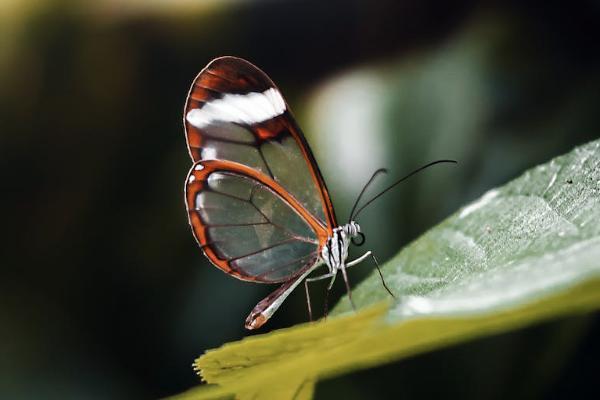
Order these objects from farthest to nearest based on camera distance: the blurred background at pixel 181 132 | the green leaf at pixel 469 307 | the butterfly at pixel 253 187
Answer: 1. the blurred background at pixel 181 132
2. the butterfly at pixel 253 187
3. the green leaf at pixel 469 307

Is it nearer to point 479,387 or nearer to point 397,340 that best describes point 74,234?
point 479,387

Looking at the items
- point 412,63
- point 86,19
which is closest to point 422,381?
point 412,63

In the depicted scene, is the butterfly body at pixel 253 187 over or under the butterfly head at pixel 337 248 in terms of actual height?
Result: over

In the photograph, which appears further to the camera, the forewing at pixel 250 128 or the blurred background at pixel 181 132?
the blurred background at pixel 181 132

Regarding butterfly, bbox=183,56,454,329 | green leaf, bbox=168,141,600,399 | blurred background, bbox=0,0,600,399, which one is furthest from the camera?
blurred background, bbox=0,0,600,399

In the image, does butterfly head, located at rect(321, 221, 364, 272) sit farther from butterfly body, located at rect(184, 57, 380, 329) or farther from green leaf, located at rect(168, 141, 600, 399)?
green leaf, located at rect(168, 141, 600, 399)

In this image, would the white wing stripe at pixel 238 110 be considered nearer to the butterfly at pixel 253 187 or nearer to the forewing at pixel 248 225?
the butterfly at pixel 253 187

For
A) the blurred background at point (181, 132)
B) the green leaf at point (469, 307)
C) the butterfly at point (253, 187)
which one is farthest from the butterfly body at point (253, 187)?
the blurred background at point (181, 132)

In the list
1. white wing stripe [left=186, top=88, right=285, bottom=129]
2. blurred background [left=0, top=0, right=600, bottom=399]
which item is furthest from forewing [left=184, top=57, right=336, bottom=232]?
blurred background [left=0, top=0, right=600, bottom=399]
